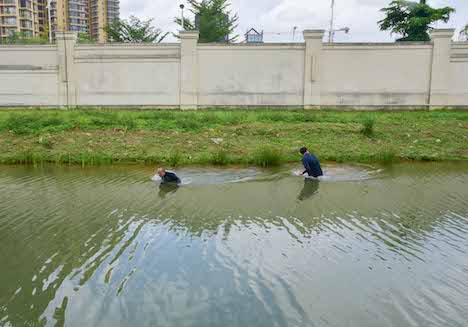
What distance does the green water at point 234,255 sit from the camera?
16.0ft

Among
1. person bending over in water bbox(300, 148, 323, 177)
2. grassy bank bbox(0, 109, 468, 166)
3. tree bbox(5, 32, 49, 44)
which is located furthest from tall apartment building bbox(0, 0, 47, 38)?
person bending over in water bbox(300, 148, 323, 177)

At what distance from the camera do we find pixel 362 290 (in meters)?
5.31

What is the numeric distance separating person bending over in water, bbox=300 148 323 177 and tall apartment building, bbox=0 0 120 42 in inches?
2755

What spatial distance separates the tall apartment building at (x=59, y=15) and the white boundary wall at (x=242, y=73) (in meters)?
55.5

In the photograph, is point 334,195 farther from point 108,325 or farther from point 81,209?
point 108,325

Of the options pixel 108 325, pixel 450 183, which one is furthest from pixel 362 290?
pixel 450 183

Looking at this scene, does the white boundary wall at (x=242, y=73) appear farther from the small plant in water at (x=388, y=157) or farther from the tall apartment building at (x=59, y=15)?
the tall apartment building at (x=59, y=15)

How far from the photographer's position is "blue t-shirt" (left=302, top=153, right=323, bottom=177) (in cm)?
1156

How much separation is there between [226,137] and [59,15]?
90.6 meters

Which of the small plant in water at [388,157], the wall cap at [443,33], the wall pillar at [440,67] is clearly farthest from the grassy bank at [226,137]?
the wall cap at [443,33]

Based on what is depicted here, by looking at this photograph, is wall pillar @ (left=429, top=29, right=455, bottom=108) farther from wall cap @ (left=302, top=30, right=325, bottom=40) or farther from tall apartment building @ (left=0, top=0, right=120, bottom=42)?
tall apartment building @ (left=0, top=0, right=120, bottom=42)

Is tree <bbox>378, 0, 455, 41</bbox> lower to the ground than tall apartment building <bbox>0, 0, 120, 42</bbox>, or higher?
lower

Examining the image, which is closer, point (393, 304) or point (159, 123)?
point (393, 304)

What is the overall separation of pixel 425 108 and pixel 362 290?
17903 mm
